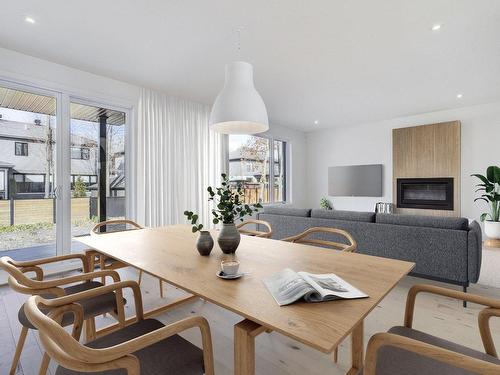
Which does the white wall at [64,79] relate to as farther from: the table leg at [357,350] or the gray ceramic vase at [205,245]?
the table leg at [357,350]

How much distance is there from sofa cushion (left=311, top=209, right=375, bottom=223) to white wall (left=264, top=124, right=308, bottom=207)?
12.5 ft

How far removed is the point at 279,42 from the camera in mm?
2859

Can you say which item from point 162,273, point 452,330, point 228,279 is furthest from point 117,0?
point 452,330

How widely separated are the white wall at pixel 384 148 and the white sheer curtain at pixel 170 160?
10.8 feet

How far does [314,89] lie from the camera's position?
4.27 m

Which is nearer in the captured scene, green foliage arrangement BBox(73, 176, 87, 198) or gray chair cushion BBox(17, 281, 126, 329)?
gray chair cushion BBox(17, 281, 126, 329)

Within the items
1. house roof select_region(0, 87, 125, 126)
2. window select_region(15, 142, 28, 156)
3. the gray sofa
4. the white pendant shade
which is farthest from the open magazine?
house roof select_region(0, 87, 125, 126)

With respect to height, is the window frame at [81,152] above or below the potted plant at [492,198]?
above

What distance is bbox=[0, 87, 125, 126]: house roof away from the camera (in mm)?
3180

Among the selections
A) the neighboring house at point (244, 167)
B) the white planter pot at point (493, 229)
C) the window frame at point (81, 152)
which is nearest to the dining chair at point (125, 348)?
the window frame at point (81, 152)

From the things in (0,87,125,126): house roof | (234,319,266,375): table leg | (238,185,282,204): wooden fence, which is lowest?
(234,319,266,375): table leg

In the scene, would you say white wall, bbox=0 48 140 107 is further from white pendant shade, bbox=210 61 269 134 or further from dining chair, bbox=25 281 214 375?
dining chair, bbox=25 281 214 375

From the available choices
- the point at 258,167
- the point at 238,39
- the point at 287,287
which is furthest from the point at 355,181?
the point at 287,287

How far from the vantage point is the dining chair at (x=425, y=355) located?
0.75 meters
